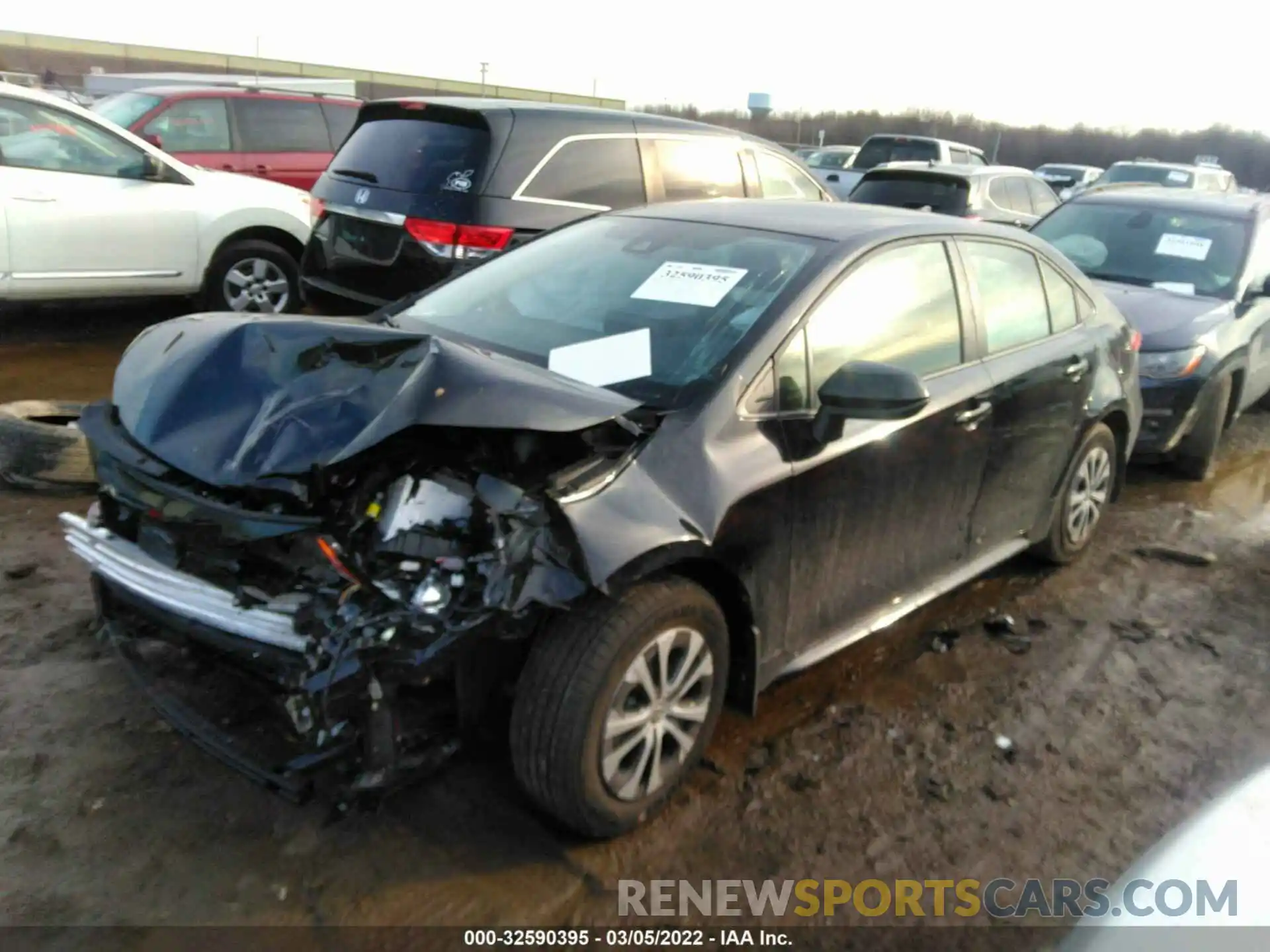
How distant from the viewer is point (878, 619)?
11.6 ft

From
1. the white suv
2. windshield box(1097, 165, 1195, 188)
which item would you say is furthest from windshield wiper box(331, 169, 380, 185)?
windshield box(1097, 165, 1195, 188)

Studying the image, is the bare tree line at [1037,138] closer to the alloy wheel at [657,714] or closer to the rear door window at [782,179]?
the rear door window at [782,179]

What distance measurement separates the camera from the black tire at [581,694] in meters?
2.53

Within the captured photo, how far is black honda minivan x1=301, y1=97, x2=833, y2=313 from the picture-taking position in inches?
227

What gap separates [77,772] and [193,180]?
5641 mm

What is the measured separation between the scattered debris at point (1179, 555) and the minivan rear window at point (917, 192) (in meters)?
6.43

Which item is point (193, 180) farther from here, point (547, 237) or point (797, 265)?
point (797, 265)

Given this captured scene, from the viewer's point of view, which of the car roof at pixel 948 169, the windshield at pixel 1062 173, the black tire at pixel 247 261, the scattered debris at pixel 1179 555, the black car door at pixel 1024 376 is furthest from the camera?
the windshield at pixel 1062 173

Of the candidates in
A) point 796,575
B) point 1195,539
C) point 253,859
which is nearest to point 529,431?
point 796,575

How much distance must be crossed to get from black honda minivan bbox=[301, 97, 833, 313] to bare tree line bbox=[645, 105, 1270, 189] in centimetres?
3688

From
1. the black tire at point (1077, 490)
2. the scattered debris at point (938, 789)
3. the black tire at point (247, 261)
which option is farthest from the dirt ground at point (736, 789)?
the black tire at point (247, 261)

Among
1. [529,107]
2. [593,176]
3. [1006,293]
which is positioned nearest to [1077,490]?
[1006,293]

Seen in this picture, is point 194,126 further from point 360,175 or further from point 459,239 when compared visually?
point 459,239

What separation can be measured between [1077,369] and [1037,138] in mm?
55488
